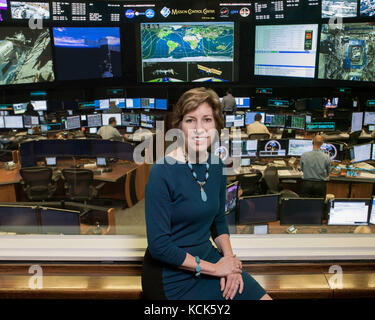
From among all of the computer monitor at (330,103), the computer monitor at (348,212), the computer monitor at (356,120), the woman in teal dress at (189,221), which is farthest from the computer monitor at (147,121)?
the woman in teal dress at (189,221)

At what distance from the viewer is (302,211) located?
3520mm

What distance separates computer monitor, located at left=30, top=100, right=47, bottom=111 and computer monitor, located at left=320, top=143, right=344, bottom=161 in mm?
5953

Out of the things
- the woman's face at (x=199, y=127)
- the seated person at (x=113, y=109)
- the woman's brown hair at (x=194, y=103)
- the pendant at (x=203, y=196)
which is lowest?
the seated person at (x=113, y=109)

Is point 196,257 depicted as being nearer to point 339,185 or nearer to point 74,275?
point 74,275

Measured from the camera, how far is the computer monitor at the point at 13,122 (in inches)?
305

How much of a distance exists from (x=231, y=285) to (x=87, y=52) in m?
8.47

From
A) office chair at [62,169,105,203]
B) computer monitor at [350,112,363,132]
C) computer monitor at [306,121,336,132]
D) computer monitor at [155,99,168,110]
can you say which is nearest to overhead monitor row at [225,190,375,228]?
office chair at [62,169,105,203]

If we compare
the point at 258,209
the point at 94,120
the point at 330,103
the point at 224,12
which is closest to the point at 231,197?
the point at 258,209

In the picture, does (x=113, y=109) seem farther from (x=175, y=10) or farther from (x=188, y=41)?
(x=175, y=10)

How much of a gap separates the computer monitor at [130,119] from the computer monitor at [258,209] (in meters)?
5.43

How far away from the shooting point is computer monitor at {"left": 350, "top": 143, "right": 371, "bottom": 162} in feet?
19.0

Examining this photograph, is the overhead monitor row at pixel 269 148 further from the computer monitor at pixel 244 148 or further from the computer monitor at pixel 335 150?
the computer monitor at pixel 335 150

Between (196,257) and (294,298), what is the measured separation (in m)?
0.44

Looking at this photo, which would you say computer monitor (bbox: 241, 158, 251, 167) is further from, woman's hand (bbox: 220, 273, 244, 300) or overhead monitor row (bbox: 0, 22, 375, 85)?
woman's hand (bbox: 220, 273, 244, 300)
